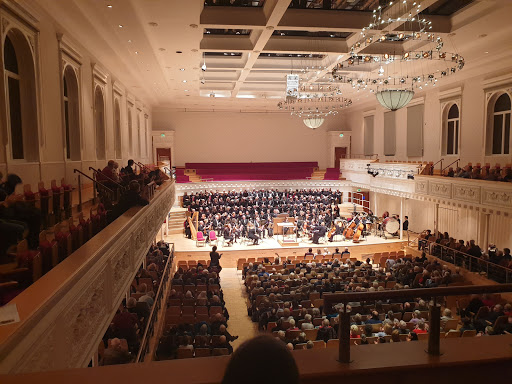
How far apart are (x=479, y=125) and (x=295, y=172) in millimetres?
15116

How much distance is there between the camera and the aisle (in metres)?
11.7

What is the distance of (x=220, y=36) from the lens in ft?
49.1

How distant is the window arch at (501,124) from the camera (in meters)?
16.2

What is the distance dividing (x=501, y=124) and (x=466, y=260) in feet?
20.2

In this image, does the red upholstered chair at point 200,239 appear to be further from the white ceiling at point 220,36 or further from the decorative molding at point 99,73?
the decorative molding at point 99,73

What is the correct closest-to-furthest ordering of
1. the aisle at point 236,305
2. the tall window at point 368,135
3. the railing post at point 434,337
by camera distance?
→ the railing post at point 434,337, the aisle at point 236,305, the tall window at point 368,135

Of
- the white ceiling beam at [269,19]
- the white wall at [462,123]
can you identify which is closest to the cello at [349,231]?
the white wall at [462,123]

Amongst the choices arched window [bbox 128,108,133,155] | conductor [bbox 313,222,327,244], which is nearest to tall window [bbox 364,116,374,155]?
conductor [bbox 313,222,327,244]

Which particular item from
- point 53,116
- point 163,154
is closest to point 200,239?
point 53,116

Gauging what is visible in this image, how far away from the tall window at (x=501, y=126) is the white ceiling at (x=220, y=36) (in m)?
1.79

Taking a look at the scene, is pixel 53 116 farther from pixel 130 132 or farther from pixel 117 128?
pixel 130 132

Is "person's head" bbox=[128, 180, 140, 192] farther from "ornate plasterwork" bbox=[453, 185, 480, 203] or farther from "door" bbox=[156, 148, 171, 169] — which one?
"door" bbox=[156, 148, 171, 169]

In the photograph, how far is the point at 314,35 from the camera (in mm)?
15141

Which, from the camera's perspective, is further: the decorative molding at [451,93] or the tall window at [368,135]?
the tall window at [368,135]
